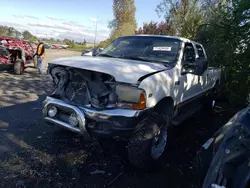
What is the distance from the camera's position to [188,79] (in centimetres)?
436

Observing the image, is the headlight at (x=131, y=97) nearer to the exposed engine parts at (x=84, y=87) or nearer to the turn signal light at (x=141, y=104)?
the turn signal light at (x=141, y=104)

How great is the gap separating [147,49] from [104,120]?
1844 mm

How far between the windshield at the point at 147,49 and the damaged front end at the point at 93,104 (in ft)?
3.53

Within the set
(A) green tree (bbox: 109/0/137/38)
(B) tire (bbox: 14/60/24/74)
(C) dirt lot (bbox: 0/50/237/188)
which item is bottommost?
(C) dirt lot (bbox: 0/50/237/188)

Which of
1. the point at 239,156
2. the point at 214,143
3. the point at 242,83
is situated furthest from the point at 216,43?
the point at 239,156

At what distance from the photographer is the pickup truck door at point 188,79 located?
4.11m

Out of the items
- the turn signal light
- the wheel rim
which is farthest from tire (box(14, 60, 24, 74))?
the turn signal light

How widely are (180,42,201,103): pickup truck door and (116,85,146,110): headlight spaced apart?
1.37 meters

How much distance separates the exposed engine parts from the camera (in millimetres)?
3145

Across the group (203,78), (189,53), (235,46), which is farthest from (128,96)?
(235,46)

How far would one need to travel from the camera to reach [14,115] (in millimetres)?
5031

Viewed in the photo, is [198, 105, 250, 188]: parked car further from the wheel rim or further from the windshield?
the windshield

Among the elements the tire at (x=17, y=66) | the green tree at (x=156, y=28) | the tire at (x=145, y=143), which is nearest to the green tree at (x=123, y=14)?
the green tree at (x=156, y=28)

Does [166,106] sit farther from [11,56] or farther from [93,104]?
[11,56]
